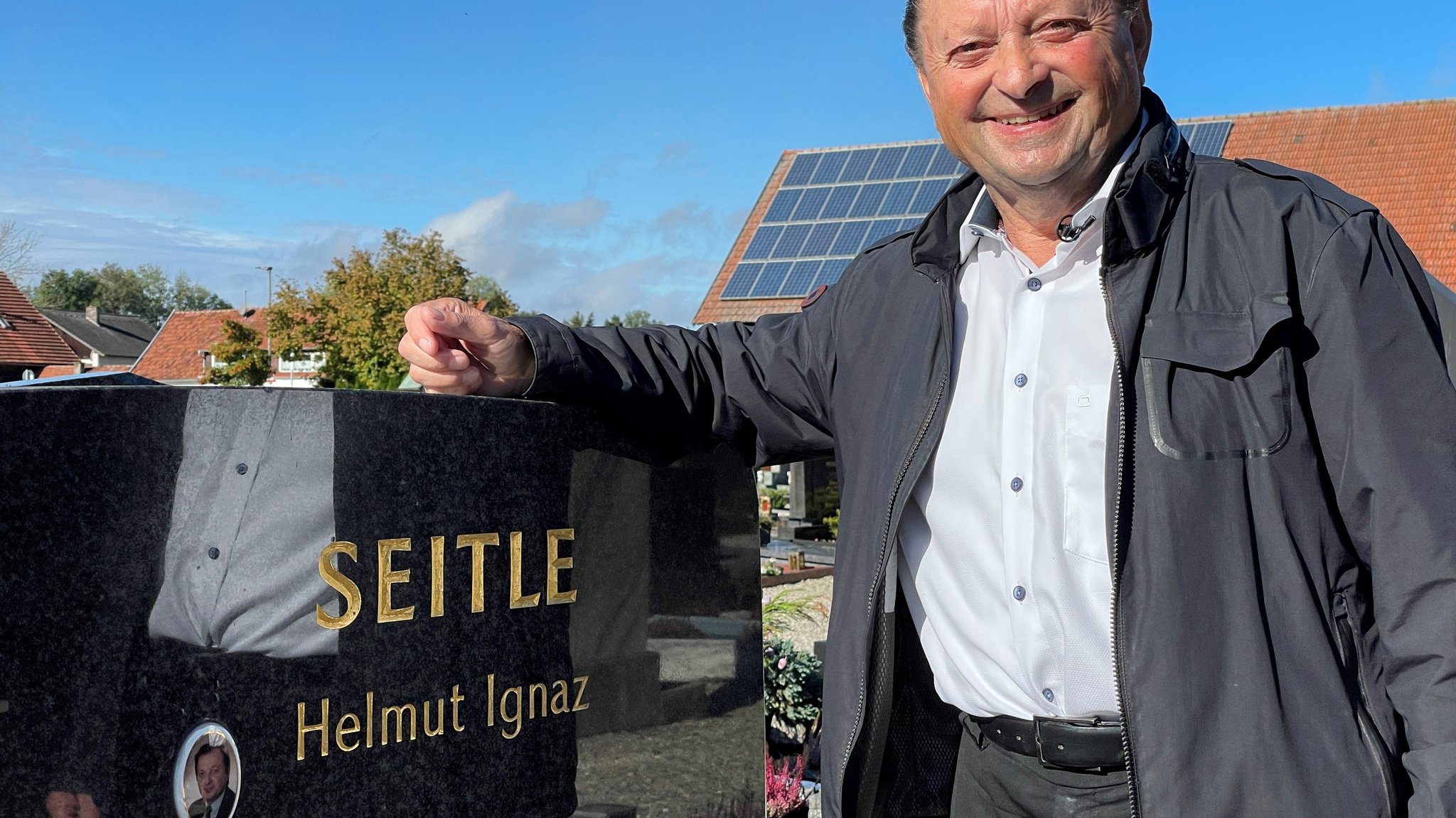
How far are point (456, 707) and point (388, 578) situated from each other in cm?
31

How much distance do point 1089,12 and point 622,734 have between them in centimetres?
177

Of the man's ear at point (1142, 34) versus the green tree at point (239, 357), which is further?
the green tree at point (239, 357)

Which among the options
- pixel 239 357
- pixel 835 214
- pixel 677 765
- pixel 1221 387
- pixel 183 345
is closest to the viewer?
pixel 1221 387

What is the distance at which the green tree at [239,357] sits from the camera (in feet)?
116

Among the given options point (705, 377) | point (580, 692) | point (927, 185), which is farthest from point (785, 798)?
point (927, 185)

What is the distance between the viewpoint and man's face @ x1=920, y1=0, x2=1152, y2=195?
222cm

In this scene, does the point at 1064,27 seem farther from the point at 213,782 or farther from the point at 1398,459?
the point at 213,782

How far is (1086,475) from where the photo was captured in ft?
6.89

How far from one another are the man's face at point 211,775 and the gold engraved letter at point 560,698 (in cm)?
70

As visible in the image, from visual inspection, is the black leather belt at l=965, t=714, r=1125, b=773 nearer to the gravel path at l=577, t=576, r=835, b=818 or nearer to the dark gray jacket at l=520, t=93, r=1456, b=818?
the dark gray jacket at l=520, t=93, r=1456, b=818

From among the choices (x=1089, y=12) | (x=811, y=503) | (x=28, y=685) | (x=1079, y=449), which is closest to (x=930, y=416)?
(x=1079, y=449)

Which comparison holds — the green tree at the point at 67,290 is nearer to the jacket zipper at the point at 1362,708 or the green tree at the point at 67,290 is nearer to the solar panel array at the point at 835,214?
the solar panel array at the point at 835,214

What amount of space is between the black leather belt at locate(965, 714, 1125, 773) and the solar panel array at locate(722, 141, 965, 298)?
14.9 metres

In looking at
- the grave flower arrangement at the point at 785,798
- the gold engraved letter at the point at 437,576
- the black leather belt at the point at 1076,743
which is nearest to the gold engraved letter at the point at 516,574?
the gold engraved letter at the point at 437,576
